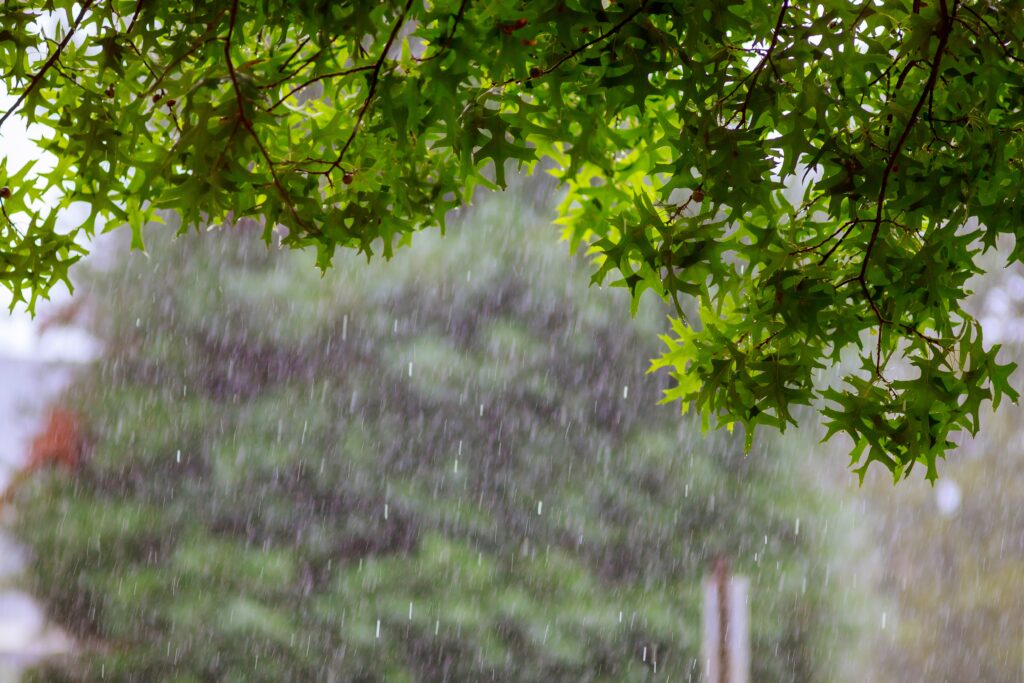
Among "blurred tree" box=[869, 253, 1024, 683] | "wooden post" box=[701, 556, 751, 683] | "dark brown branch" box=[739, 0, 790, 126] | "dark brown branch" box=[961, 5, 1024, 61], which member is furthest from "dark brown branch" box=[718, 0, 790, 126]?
"blurred tree" box=[869, 253, 1024, 683]

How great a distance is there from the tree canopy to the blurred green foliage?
Answer: 2150mm

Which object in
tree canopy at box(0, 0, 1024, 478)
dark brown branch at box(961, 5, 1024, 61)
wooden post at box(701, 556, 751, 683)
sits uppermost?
dark brown branch at box(961, 5, 1024, 61)

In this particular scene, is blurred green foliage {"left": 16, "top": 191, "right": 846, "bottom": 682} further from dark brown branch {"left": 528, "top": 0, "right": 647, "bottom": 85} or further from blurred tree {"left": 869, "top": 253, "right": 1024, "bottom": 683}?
dark brown branch {"left": 528, "top": 0, "right": 647, "bottom": 85}

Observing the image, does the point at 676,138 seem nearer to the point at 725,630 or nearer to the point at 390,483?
the point at 725,630

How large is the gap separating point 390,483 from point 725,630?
100 cm

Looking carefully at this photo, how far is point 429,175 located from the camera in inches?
32.7

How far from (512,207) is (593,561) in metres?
1.06

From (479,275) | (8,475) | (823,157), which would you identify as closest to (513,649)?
(479,275)

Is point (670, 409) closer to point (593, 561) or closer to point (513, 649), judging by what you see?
point (593, 561)

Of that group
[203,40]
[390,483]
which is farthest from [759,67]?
[390,483]

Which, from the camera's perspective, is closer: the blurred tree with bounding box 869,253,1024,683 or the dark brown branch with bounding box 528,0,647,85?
the dark brown branch with bounding box 528,0,647,85

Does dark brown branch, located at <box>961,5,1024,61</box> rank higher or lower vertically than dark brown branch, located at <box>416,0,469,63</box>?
higher

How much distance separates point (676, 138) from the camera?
0.66 meters

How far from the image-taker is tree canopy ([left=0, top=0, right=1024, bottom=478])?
0.58 metres
